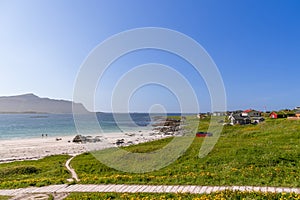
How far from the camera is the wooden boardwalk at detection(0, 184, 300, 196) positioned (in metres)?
9.85

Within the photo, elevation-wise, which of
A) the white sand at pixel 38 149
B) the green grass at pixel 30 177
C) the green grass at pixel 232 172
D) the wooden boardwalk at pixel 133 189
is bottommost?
the white sand at pixel 38 149

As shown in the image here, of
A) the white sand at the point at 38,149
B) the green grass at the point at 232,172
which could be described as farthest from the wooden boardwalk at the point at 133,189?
the white sand at the point at 38,149

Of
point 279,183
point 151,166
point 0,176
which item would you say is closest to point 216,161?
point 151,166

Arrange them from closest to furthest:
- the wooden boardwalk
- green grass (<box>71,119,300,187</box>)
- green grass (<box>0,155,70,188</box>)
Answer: the wooden boardwalk, green grass (<box>71,119,300,187</box>), green grass (<box>0,155,70,188</box>)

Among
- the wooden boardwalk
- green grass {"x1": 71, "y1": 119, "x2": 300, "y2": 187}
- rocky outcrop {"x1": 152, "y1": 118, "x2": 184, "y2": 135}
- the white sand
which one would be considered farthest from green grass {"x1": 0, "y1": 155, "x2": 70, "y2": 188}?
rocky outcrop {"x1": 152, "y1": 118, "x2": 184, "y2": 135}

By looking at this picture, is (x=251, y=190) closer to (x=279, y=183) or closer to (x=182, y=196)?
(x=279, y=183)

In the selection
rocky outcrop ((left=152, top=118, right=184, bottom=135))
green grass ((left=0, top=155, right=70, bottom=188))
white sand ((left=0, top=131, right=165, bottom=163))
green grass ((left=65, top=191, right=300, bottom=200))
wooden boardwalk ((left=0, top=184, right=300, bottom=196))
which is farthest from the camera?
rocky outcrop ((left=152, top=118, right=184, bottom=135))

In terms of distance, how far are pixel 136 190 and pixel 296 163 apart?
924 centimetres

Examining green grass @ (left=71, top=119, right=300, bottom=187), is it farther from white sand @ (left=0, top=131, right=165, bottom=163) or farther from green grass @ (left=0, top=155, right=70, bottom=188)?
white sand @ (left=0, top=131, right=165, bottom=163)

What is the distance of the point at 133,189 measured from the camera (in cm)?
1091

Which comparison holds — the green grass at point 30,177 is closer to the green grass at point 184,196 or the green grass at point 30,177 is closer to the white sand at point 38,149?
the green grass at point 184,196

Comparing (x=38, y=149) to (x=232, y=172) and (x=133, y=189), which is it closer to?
(x=133, y=189)

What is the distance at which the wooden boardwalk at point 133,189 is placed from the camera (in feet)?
32.3

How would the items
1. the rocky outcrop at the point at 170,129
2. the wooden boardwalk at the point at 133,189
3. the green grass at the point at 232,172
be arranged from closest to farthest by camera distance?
the wooden boardwalk at the point at 133,189, the green grass at the point at 232,172, the rocky outcrop at the point at 170,129
